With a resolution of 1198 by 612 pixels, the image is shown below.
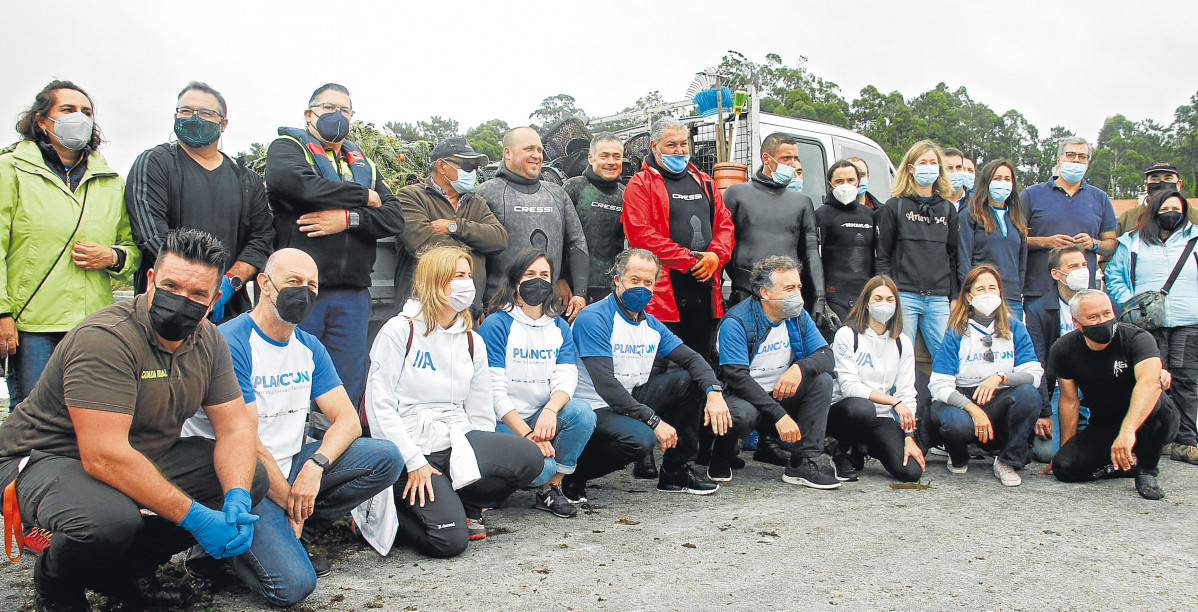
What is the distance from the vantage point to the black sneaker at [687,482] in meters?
4.87

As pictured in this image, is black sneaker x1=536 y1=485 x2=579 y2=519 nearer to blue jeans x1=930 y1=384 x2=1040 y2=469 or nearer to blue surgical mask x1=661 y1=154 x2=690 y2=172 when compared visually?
blue surgical mask x1=661 y1=154 x2=690 y2=172

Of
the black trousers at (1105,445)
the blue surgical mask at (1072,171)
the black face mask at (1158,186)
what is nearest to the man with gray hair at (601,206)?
the black trousers at (1105,445)

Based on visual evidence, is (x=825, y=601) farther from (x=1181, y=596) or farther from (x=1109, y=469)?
(x=1109, y=469)

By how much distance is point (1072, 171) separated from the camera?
649 cm

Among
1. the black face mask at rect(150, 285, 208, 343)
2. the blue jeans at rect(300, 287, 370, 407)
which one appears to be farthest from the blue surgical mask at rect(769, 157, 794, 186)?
the black face mask at rect(150, 285, 208, 343)

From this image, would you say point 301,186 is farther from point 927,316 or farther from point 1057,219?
point 1057,219

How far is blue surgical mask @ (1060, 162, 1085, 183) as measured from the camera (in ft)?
21.3

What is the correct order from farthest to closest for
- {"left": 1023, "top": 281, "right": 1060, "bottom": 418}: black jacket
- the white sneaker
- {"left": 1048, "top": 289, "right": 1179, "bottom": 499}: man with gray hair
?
{"left": 1023, "top": 281, "right": 1060, "bottom": 418}: black jacket, the white sneaker, {"left": 1048, "top": 289, "right": 1179, "bottom": 499}: man with gray hair

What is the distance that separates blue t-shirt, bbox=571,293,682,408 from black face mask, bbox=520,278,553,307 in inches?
15.7

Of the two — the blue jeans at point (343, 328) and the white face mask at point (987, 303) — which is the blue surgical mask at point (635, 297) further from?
the white face mask at point (987, 303)

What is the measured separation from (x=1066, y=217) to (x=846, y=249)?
1.84 m

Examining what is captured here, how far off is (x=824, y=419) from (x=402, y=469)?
261 centimetres

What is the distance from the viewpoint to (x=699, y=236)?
5.87 metres

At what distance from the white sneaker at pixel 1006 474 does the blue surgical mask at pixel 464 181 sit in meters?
3.74
